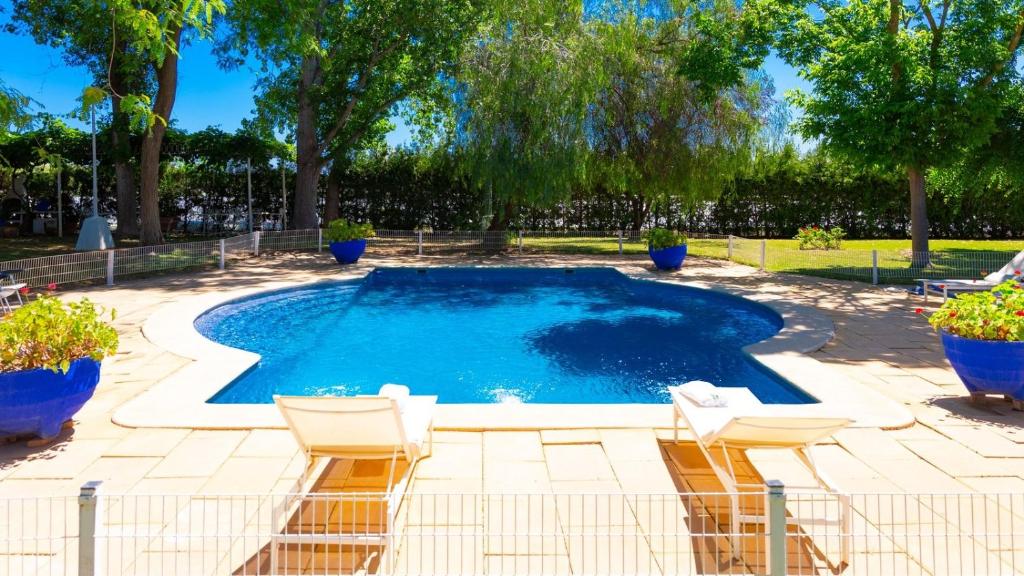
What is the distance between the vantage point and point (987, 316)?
5.46m

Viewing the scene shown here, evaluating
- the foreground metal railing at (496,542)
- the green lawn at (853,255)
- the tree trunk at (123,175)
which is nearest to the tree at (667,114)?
the green lawn at (853,255)

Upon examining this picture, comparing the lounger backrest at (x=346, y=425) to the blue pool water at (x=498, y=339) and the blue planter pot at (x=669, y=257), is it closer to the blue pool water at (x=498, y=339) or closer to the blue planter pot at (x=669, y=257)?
the blue pool water at (x=498, y=339)

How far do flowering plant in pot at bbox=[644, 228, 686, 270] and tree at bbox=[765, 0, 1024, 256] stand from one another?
11.2 ft

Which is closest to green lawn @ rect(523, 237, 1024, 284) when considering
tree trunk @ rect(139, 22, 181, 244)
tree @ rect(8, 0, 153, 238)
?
tree trunk @ rect(139, 22, 181, 244)

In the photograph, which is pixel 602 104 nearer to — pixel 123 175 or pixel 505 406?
pixel 505 406

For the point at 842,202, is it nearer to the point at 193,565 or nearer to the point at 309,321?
the point at 309,321

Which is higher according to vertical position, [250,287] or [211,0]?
[211,0]

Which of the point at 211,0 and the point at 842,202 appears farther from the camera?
the point at 842,202

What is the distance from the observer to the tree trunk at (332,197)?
24703mm

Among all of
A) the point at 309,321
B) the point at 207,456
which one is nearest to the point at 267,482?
the point at 207,456

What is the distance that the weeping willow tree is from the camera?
17.1m

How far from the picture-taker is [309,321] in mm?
11320

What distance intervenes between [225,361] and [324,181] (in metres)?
18.3

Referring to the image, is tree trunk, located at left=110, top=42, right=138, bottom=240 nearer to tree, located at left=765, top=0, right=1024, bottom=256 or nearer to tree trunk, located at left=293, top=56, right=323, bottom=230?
tree trunk, located at left=293, top=56, right=323, bottom=230
